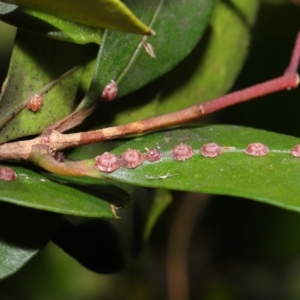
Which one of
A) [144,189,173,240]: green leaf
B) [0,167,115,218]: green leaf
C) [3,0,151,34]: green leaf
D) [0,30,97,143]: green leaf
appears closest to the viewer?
[3,0,151,34]: green leaf

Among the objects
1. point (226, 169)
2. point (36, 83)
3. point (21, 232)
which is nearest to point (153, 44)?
point (36, 83)

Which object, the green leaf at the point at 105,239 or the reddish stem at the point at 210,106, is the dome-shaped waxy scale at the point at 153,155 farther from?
the green leaf at the point at 105,239

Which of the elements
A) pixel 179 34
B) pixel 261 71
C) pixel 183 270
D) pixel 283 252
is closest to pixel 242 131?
pixel 179 34

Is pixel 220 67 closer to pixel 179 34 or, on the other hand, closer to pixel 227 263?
pixel 179 34

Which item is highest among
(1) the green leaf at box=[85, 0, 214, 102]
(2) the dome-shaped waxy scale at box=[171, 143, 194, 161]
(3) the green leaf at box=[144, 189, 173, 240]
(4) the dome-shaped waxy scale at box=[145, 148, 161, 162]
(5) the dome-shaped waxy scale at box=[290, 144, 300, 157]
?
(1) the green leaf at box=[85, 0, 214, 102]

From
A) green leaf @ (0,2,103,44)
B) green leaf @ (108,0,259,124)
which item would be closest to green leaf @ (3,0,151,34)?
green leaf @ (0,2,103,44)

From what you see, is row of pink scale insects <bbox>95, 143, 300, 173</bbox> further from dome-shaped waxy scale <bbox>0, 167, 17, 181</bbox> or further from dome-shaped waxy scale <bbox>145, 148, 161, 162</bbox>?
dome-shaped waxy scale <bbox>0, 167, 17, 181</bbox>

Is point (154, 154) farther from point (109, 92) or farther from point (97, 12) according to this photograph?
point (97, 12)
